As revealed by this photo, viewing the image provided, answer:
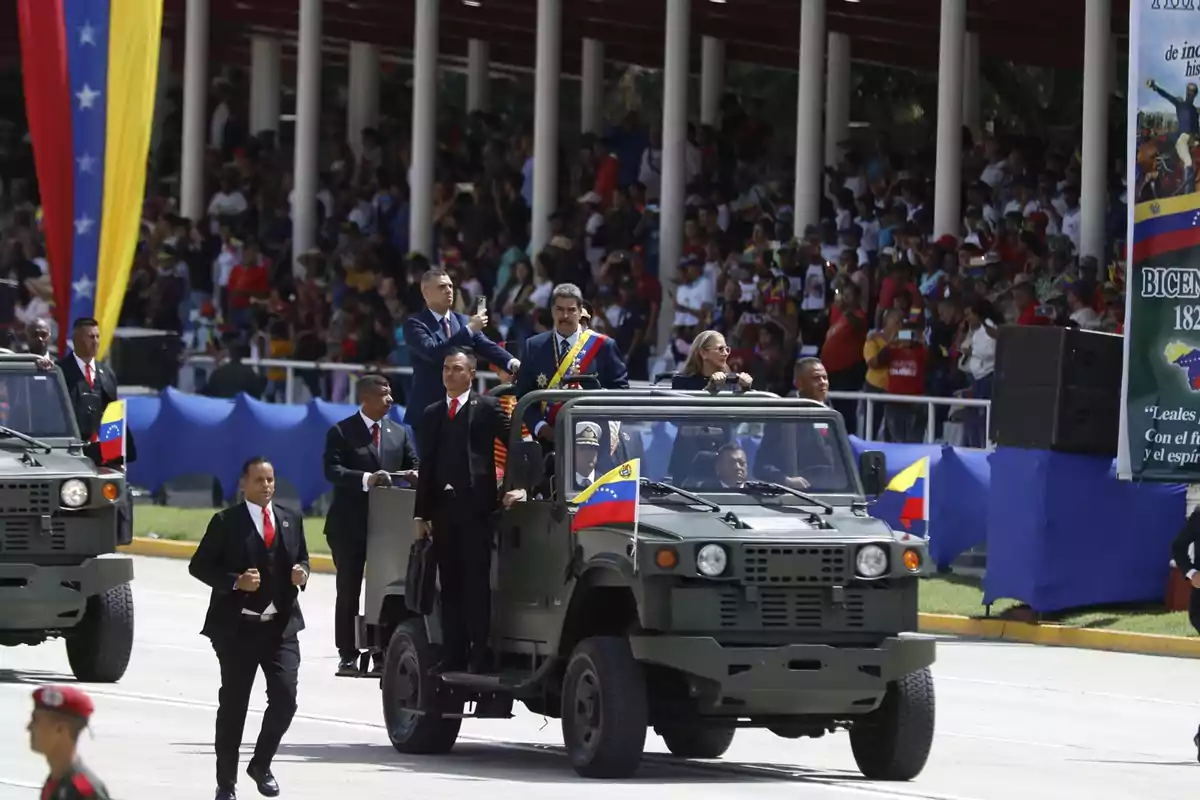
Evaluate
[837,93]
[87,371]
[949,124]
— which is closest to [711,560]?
[87,371]

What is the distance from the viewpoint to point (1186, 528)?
15.0 metres

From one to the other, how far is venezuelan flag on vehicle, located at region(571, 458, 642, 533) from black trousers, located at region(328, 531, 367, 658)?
3.29m

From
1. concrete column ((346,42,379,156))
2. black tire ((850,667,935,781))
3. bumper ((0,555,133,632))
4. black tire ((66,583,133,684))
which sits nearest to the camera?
black tire ((850,667,935,781))

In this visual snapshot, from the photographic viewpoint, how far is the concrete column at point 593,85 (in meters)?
37.8

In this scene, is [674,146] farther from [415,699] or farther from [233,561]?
[233,561]

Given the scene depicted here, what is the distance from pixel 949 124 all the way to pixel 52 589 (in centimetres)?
1396

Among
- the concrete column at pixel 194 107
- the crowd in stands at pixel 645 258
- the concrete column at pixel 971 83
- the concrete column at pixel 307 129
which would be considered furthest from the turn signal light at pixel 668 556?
the concrete column at pixel 194 107

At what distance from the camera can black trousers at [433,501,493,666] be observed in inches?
547

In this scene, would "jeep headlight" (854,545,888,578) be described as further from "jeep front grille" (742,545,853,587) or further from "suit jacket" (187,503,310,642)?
"suit jacket" (187,503,310,642)

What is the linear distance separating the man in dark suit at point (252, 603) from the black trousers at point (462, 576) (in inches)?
72.9

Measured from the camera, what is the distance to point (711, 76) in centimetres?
3678

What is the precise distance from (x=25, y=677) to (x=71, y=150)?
29.5 feet

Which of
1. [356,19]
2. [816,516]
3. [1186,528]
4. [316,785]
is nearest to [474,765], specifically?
[316,785]

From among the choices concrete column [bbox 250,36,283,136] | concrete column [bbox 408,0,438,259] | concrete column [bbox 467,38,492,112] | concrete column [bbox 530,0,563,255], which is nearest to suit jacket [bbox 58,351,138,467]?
concrete column [bbox 530,0,563,255]
